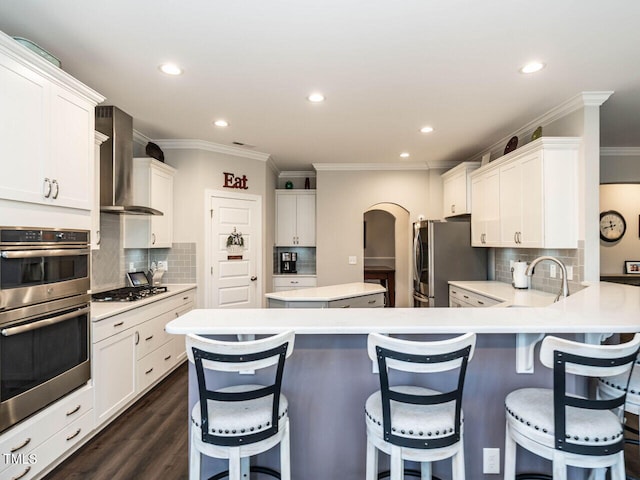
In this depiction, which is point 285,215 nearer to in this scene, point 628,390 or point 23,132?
point 23,132

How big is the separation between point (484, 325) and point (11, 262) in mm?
2360

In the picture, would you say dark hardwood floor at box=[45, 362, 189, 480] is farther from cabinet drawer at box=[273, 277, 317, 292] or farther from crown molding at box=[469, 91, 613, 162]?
crown molding at box=[469, 91, 613, 162]

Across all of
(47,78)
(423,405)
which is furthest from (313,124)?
(423,405)

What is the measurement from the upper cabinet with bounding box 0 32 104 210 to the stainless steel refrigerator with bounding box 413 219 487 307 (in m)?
3.79

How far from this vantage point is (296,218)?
618cm

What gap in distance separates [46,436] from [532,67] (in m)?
3.91

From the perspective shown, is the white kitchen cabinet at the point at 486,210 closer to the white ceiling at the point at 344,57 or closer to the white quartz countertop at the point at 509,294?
the white quartz countertop at the point at 509,294

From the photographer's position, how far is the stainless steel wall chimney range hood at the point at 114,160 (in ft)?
10.6

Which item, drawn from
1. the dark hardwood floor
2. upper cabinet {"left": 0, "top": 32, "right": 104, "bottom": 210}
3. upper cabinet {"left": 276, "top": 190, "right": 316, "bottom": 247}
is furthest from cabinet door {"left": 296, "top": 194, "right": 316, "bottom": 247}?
upper cabinet {"left": 0, "top": 32, "right": 104, "bottom": 210}

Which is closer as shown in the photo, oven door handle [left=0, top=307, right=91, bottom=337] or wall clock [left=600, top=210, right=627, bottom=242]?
oven door handle [left=0, top=307, right=91, bottom=337]

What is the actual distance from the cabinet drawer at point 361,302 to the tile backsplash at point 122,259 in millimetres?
1985

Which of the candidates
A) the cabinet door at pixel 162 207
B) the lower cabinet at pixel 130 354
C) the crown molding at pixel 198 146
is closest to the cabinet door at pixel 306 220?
the crown molding at pixel 198 146

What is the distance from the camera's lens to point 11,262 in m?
1.83

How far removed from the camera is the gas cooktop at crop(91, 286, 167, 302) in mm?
3106
